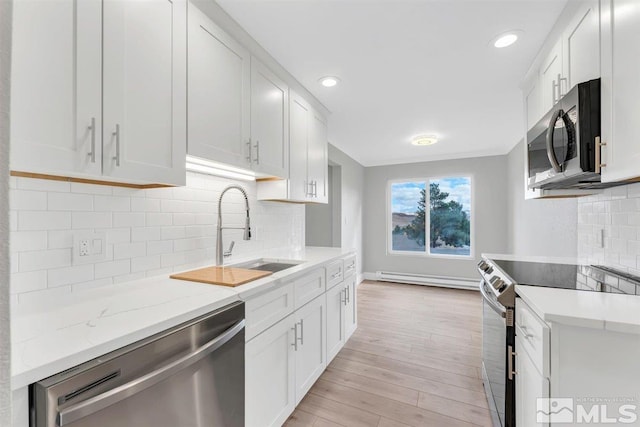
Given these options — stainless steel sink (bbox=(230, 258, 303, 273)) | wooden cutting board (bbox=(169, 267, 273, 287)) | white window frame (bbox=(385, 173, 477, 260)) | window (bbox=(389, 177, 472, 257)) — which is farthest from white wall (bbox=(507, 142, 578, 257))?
wooden cutting board (bbox=(169, 267, 273, 287))

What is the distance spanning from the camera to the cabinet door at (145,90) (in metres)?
1.12

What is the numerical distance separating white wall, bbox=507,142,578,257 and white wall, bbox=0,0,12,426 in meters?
3.12

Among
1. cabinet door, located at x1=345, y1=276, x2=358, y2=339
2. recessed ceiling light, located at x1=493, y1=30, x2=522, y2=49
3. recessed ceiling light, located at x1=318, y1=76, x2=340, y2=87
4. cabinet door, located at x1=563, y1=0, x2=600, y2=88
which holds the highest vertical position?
recessed ceiling light, located at x1=493, y1=30, x2=522, y2=49

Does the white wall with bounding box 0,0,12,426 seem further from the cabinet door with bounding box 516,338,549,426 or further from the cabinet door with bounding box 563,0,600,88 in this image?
the cabinet door with bounding box 563,0,600,88

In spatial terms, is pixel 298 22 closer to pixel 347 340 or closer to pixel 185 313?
pixel 185 313

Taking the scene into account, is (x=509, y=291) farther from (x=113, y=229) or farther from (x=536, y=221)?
(x=536, y=221)

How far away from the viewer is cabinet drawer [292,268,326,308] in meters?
1.81

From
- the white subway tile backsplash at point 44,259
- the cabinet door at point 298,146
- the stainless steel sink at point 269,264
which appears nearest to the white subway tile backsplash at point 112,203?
the white subway tile backsplash at point 44,259

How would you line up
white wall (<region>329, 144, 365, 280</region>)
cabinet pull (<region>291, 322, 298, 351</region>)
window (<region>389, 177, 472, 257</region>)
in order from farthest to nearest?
window (<region>389, 177, 472, 257</region>), white wall (<region>329, 144, 365, 280</region>), cabinet pull (<region>291, 322, 298, 351</region>)

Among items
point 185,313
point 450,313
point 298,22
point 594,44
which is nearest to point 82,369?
point 185,313

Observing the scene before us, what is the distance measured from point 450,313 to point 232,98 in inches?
143

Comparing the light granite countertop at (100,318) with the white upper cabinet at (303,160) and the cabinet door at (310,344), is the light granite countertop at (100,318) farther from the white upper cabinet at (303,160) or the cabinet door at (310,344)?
A: the white upper cabinet at (303,160)

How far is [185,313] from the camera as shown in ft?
3.44

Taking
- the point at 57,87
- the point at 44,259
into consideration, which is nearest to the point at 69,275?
the point at 44,259
